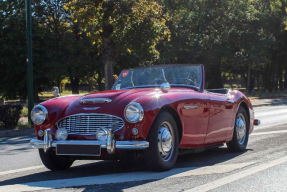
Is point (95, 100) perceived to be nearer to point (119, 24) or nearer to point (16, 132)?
point (16, 132)

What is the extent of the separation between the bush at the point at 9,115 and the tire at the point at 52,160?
848 cm

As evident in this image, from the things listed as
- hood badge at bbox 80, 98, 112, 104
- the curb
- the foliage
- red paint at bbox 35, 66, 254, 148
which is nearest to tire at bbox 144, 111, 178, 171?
red paint at bbox 35, 66, 254, 148

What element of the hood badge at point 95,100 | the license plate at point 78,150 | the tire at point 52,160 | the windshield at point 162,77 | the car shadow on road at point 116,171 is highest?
the windshield at point 162,77

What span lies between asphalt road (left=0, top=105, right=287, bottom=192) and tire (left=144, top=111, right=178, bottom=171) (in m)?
0.15

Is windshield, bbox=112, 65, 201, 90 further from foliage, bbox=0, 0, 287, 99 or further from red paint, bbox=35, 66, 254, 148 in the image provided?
foliage, bbox=0, 0, 287, 99

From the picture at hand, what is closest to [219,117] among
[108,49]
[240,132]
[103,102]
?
[240,132]

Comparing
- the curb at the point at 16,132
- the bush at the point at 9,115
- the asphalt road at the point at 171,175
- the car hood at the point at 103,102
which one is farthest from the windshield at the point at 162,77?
the bush at the point at 9,115

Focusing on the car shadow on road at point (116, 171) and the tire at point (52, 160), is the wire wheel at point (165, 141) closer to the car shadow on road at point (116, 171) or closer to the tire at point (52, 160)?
the car shadow on road at point (116, 171)

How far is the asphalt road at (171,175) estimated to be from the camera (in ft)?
17.6

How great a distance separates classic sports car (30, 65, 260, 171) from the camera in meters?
5.90

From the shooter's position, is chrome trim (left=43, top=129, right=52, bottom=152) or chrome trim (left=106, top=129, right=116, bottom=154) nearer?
chrome trim (left=106, top=129, right=116, bottom=154)

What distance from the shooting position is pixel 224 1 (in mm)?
36594

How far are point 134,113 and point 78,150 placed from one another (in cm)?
82

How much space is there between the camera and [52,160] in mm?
6578
